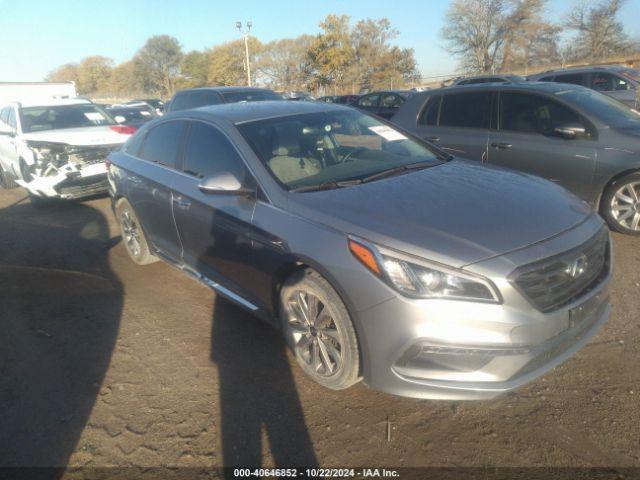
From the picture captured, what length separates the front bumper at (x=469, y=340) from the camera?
2240 millimetres

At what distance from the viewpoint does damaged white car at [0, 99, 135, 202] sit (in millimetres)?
7551

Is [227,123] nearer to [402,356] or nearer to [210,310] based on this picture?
[210,310]

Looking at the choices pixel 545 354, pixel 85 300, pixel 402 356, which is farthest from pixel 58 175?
pixel 545 354

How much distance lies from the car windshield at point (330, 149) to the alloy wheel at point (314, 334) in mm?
748

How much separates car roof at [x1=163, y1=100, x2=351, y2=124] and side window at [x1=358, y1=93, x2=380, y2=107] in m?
15.8

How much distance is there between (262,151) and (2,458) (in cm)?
232

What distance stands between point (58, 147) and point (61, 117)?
1.39m

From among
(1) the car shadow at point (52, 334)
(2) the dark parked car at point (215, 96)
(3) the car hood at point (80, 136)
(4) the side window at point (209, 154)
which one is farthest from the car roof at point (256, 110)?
(2) the dark parked car at point (215, 96)

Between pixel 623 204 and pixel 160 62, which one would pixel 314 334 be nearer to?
pixel 623 204

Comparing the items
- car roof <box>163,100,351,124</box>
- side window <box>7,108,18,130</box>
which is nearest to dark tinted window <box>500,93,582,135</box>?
car roof <box>163,100,351,124</box>

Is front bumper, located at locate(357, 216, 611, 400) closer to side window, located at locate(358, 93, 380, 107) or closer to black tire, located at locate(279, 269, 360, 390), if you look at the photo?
black tire, located at locate(279, 269, 360, 390)

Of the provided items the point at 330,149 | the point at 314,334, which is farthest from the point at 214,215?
the point at 314,334

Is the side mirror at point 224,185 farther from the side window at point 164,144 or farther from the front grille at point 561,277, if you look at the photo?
the front grille at point 561,277

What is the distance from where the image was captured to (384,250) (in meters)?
2.41
